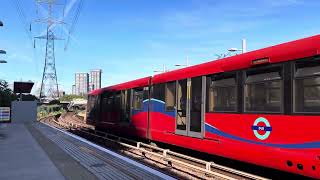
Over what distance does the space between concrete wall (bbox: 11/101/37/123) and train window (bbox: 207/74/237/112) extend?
102ft

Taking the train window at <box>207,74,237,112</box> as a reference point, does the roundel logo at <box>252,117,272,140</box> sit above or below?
below

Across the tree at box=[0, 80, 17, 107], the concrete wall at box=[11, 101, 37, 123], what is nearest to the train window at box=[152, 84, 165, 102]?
the concrete wall at box=[11, 101, 37, 123]

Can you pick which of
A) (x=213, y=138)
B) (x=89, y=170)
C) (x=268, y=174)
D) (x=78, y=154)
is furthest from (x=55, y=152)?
(x=268, y=174)

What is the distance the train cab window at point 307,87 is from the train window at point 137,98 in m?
10.1

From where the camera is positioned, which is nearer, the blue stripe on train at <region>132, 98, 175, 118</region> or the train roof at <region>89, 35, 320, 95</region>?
the train roof at <region>89, 35, 320, 95</region>

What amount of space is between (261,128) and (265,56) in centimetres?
159

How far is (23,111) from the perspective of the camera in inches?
1577

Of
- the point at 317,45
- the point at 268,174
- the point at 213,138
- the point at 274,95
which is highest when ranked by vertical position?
the point at 317,45

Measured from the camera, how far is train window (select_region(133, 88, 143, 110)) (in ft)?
60.0

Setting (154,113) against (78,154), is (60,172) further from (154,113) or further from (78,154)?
(154,113)

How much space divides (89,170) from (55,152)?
4047mm

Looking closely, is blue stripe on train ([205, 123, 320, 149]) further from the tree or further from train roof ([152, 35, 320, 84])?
the tree

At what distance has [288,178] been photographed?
33.9 ft

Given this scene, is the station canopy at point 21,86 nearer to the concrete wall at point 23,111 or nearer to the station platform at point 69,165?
the concrete wall at point 23,111
